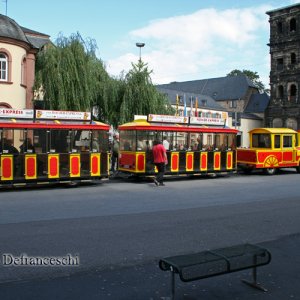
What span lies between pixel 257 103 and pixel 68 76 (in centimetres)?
6732

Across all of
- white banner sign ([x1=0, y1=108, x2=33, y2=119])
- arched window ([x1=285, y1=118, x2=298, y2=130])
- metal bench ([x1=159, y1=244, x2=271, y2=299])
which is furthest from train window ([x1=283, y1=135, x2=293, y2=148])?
arched window ([x1=285, y1=118, x2=298, y2=130])

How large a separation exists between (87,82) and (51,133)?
12.6 m

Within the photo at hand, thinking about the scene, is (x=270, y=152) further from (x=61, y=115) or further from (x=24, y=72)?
(x=24, y=72)

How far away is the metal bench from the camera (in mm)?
4898

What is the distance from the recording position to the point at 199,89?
10362cm

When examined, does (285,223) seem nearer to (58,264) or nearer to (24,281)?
(58,264)

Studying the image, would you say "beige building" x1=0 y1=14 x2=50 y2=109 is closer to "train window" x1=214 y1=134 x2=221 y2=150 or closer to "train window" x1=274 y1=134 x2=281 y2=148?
"train window" x1=214 y1=134 x2=221 y2=150

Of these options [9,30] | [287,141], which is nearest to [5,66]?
[9,30]

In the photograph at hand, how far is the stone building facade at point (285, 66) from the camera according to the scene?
6712 centimetres

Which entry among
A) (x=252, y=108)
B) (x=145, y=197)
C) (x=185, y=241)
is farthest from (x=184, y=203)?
(x=252, y=108)

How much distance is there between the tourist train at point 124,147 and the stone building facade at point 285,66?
148ft

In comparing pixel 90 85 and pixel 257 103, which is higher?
pixel 257 103

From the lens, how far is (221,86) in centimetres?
10012

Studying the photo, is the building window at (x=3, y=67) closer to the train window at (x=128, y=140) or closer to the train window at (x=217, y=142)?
the train window at (x=128, y=140)
